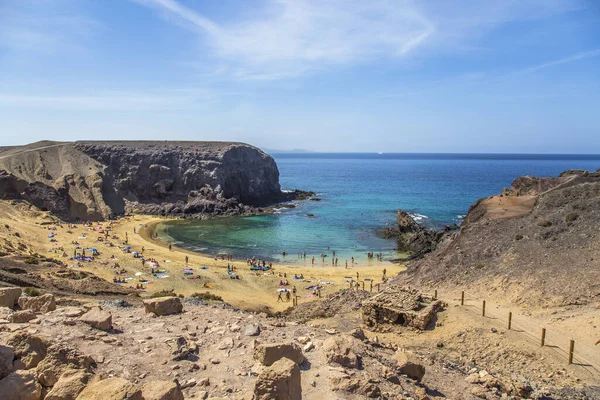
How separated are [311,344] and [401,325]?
10504 mm

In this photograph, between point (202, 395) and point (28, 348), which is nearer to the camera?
point (28, 348)

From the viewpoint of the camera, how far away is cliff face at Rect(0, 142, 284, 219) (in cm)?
6911

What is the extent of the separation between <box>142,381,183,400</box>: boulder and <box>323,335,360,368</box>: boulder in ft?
15.5

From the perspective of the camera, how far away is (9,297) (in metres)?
14.2

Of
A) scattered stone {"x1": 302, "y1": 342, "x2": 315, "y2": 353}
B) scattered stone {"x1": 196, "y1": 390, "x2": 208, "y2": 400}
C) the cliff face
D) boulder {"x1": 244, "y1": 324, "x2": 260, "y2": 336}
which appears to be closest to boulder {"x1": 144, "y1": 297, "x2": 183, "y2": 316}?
Answer: boulder {"x1": 244, "y1": 324, "x2": 260, "y2": 336}

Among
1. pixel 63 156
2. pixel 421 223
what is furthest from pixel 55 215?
pixel 421 223

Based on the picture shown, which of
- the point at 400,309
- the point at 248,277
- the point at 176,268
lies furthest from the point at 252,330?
the point at 176,268

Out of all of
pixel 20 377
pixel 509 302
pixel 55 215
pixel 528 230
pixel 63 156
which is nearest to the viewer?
pixel 20 377

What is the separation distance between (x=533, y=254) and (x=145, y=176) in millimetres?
77389

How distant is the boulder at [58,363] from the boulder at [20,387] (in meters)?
0.37

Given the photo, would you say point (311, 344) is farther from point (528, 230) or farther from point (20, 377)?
point (528, 230)

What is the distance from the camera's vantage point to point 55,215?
62781 millimetres

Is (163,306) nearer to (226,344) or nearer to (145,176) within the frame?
(226,344)

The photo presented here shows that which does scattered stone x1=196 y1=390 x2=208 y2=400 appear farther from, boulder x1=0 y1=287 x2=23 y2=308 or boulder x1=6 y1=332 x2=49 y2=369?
boulder x1=0 y1=287 x2=23 y2=308
